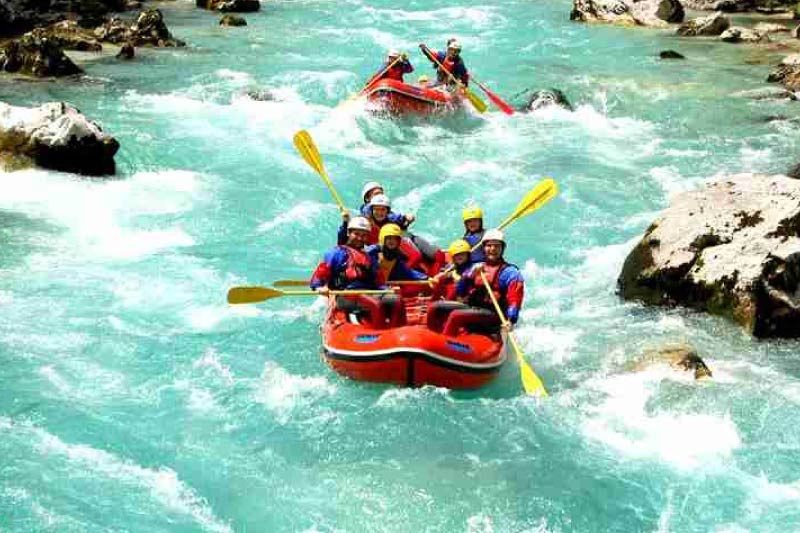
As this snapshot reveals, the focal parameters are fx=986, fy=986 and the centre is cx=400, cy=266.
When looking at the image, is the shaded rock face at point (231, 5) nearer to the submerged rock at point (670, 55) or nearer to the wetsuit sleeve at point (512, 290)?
the submerged rock at point (670, 55)

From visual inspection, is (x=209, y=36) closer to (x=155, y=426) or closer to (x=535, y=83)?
(x=535, y=83)

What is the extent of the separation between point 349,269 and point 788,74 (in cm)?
1361

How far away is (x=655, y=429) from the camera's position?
7.68 m

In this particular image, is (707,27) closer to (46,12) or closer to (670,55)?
(670,55)

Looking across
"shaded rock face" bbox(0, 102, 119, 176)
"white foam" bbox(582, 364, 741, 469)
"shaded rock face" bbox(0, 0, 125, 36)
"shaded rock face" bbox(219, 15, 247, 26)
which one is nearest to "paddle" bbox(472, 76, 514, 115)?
"shaded rock face" bbox(0, 102, 119, 176)

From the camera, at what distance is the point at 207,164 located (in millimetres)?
14391

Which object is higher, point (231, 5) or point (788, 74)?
point (788, 74)

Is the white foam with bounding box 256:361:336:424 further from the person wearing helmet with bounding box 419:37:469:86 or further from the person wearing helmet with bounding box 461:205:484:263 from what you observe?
the person wearing helmet with bounding box 419:37:469:86

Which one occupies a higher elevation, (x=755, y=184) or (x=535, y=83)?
(x=755, y=184)

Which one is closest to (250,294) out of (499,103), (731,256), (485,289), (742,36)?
(485,289)

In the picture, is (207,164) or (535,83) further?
(535,83)

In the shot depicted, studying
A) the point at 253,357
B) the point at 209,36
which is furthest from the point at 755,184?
the point at 209,36

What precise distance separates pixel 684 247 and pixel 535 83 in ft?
34.8

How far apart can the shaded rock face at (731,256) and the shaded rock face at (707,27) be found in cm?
1513
